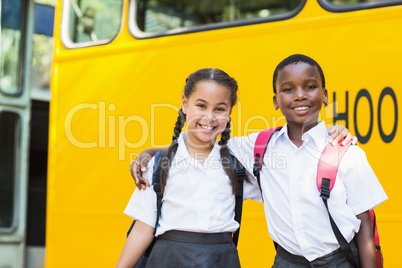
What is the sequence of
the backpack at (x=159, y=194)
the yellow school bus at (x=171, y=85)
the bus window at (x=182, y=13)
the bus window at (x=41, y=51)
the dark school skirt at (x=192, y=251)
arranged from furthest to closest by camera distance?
the bus window at (x=41, y=51)
the bus window at (x=182, y=13)
the yellow school bus at (x=171, y=85)
the backpack at (x=159, y=194)
the dark school skirt at (x=192, y=251)

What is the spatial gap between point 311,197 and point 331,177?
0.10 m

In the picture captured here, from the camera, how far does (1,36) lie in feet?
15.6

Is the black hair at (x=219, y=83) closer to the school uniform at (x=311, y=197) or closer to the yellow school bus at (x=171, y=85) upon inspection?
the school uniform at (x=311, y=197)

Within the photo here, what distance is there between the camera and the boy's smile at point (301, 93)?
1.90 meters

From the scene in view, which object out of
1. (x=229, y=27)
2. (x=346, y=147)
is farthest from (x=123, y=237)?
(x=346, y=147)

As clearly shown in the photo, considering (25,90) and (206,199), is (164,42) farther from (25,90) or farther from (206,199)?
(25,90)

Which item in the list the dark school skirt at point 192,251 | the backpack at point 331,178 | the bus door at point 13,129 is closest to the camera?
the backpack at point 331,178

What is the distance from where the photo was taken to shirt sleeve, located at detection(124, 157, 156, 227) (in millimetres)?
2002

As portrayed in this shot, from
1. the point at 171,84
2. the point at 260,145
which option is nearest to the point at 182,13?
the point at 171,84

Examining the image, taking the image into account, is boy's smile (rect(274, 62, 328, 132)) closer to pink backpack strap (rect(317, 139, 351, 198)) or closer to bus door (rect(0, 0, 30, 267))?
pink backpack strap (rect(317, 139, 351, 198))

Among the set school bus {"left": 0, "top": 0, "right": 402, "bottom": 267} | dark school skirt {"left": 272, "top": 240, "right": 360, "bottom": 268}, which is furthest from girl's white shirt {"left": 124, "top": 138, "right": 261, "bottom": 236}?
school bus {"left": 0, "top": 0, "right": 402, "bottom": 267}

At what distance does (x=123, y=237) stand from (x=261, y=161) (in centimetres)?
174

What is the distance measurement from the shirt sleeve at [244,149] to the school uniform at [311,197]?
0.11 m

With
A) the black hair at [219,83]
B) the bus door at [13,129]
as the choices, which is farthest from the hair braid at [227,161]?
the bus door at [13,129]
